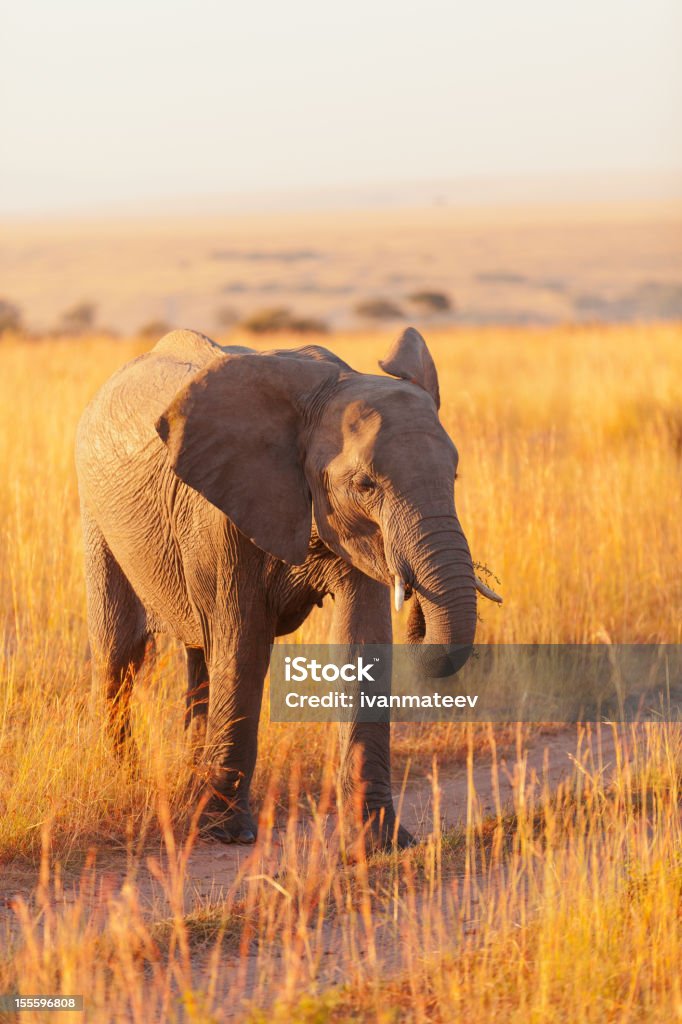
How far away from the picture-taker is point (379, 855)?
512 cm

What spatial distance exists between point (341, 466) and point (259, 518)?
1.18ft

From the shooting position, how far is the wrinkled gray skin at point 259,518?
449 centimetres

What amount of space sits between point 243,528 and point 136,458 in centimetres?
99

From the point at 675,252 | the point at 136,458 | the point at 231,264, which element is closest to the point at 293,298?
the point at 231,264

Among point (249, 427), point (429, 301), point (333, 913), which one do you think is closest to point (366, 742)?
point (333, 913)

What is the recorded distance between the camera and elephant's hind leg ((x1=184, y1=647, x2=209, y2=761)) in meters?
6.00

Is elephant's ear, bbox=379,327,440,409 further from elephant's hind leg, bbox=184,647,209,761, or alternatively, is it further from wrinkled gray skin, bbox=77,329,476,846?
elephant's hind leg, bbox=184,647,209,761

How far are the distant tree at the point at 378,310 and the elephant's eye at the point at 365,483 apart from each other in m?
62.0

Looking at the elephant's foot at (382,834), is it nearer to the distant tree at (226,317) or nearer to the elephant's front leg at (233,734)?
the elephant's front leg at (233,734)

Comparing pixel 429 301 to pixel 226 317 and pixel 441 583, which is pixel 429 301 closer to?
pixel 226 317

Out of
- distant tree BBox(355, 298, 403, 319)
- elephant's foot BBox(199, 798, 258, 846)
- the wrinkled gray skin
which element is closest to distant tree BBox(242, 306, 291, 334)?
distant tree BBox(355, 298, 403, 319)

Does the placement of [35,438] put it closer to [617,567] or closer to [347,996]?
[617,567]

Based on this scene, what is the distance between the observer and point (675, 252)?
380ft

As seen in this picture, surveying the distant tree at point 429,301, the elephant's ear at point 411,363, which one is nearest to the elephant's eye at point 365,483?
the elephant's ear at point 411,363
